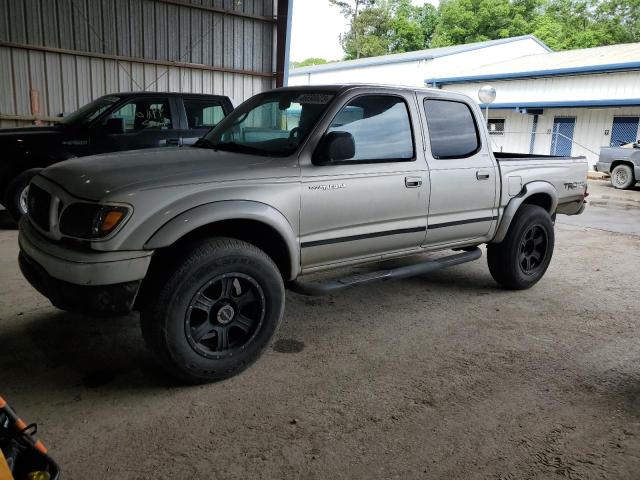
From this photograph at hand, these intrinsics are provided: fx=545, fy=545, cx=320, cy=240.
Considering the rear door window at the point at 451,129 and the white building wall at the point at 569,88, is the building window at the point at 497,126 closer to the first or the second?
the white building wall at the point at 569,88

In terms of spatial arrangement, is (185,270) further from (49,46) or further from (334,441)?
(49,46)

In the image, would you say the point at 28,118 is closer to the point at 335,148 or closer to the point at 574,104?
the point at 335,148

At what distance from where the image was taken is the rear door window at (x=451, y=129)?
4.46m

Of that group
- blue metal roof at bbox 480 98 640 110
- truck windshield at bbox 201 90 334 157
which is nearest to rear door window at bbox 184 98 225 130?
truck windshield at bbox 201 90 334 157

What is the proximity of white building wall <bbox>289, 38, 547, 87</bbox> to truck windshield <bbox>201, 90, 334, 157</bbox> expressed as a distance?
938 inches

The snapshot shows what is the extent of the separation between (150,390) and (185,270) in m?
0.78

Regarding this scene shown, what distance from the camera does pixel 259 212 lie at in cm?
338

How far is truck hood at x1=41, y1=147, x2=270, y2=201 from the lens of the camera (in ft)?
10.2

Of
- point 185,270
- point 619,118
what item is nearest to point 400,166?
point 185,270

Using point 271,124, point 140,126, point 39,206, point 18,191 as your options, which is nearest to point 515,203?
point 271,124

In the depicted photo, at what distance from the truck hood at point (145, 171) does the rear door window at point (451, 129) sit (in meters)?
1.57

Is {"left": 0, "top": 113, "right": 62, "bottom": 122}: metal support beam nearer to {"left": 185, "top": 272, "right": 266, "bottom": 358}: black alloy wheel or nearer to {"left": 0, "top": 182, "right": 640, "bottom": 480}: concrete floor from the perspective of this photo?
{"left": 0, "top": 182, "right": 640, "bottom": 480}: concrete floor

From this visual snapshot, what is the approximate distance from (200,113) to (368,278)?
216 inches

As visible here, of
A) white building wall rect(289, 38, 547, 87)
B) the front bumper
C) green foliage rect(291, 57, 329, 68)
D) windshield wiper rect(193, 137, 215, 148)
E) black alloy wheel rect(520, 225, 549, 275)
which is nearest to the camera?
the front bumper
